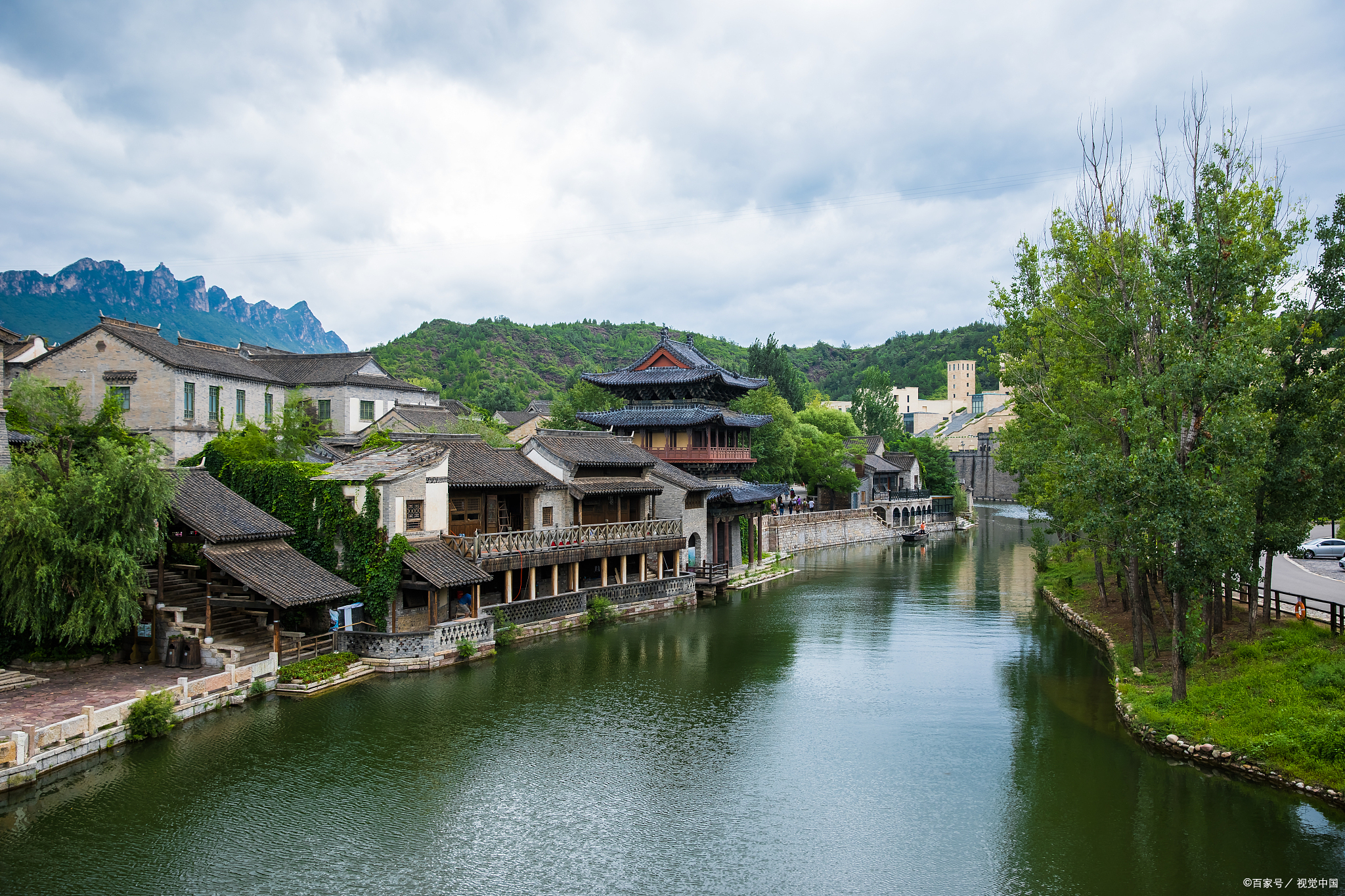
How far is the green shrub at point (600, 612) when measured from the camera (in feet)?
114

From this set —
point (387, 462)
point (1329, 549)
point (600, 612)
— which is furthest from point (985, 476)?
point (387, 462)

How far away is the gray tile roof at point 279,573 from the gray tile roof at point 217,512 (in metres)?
0.35

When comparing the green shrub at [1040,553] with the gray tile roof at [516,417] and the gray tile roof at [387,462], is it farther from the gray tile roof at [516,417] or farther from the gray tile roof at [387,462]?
the gray tile roof at [516,417]

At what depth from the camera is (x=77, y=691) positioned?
811 inches

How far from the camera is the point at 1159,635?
27469 mm

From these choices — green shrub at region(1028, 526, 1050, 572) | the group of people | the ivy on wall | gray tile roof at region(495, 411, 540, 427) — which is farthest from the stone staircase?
the group of people

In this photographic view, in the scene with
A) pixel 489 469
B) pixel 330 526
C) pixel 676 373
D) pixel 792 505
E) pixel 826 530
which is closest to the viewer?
pixel 330 526

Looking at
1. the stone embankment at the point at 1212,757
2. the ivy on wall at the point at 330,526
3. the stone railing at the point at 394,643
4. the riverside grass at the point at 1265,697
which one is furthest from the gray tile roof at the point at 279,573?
the riverside grass at the point at 1265,697

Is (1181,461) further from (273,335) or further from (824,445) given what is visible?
(273,335)

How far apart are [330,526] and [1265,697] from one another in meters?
26.9

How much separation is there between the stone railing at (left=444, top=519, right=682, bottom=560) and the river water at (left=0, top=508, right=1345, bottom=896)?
452cm

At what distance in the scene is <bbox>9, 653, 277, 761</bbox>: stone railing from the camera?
16906 millimetres

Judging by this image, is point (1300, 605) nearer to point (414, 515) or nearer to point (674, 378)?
point (414, 515)

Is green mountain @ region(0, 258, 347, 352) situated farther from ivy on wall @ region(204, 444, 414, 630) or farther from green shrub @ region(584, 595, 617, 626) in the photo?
green shrub @ region(584, 595, 617, 626)
